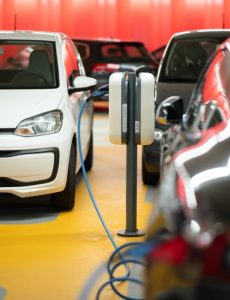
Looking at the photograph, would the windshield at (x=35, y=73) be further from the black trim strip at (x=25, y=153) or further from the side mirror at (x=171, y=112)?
the side mirror at (x=171, y=112)

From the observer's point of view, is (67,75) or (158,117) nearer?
(158,117)

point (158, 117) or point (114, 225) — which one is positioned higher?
point (158, 117)

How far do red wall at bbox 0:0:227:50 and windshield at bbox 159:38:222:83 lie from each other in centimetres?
1100

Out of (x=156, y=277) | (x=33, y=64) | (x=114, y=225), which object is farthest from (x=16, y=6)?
(x=156, y=277)

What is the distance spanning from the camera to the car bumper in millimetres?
6824

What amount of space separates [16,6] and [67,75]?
41.5 ft

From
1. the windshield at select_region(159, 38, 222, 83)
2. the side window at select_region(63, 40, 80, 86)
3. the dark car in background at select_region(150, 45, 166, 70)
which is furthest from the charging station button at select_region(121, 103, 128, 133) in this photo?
the dark car in background at select_region(150, 45, 166, 70)

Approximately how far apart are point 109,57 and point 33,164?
9.44 metres

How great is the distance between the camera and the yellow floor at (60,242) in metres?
5.23

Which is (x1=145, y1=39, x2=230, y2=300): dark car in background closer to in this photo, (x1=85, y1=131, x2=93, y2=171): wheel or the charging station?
the charging station

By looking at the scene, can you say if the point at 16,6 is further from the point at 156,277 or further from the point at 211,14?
the point at 156,277

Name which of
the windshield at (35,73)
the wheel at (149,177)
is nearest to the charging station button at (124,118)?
the windshield at (35,73)

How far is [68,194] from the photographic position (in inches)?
285

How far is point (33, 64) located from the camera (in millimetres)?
7910
